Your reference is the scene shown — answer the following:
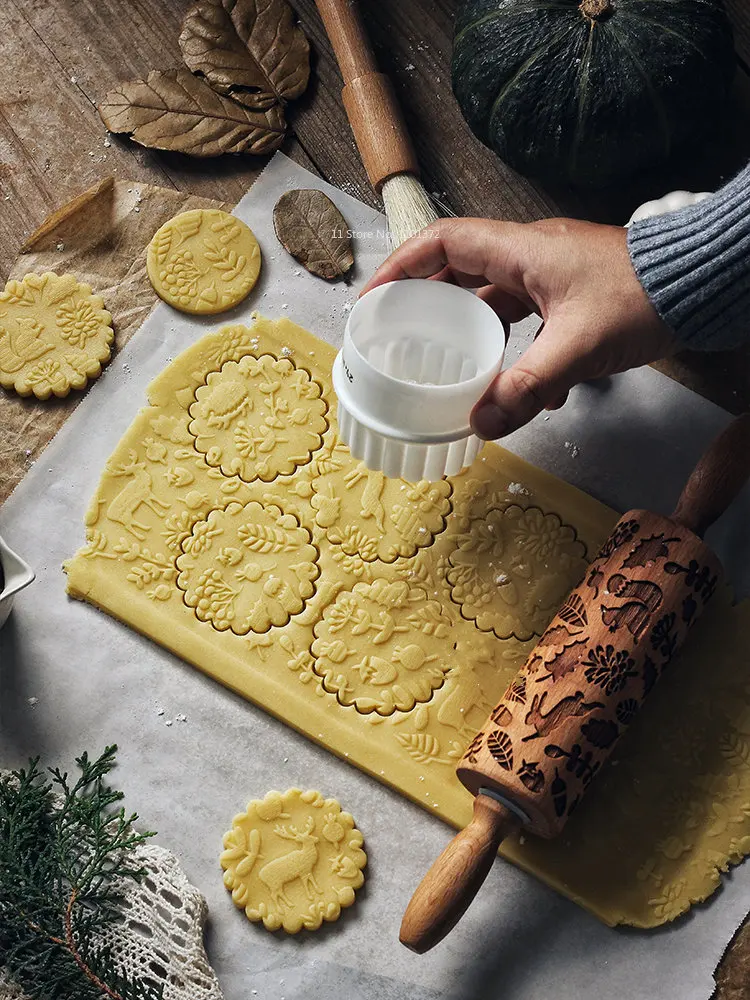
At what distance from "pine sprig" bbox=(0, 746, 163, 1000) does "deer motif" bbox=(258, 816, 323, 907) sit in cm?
15

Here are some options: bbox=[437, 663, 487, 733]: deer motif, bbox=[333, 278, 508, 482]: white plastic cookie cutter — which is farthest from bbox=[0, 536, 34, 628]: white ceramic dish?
bbox=[437, 663, 487, 733]: deer motif

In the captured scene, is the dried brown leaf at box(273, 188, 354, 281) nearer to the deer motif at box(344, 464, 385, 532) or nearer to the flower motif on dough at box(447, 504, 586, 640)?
the deer motif at box(344, 464, 385, 532)

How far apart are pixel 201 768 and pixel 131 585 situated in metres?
0.24

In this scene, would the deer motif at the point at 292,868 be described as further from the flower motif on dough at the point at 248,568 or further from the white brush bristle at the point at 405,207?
the white brush bristle at the point at 405,207

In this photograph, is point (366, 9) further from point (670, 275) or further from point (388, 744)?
point (388, 744)

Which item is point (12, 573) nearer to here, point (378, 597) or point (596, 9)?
point (378, 597)

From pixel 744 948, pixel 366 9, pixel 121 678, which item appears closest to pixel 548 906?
pixel 744 948

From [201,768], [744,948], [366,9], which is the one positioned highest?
[366,9]

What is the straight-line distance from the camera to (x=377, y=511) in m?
1.47

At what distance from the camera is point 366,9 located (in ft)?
5.58

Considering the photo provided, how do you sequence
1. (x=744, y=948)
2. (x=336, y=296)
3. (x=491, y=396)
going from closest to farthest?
(x=491, y=396) → (x=744, y=948) → (x=336, y=296)

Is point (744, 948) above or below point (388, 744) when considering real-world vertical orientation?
below

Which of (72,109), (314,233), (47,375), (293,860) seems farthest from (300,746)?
(72,109)

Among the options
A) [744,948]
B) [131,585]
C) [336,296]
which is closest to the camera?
[744,948]
